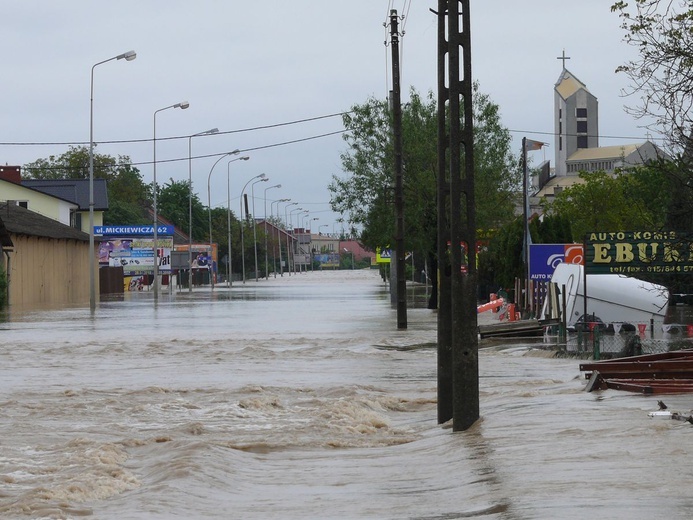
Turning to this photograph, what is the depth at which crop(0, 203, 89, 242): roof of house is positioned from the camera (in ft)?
217

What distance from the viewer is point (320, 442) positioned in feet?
48.7

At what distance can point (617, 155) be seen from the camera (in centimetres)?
16925

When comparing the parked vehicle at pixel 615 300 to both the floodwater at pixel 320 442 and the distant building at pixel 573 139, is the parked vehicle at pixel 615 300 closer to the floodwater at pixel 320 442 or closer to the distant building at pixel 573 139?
the floodwater at pixel 320 442

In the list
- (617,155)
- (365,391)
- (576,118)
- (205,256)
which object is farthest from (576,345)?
(576,118)

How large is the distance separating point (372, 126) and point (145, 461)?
4095cm

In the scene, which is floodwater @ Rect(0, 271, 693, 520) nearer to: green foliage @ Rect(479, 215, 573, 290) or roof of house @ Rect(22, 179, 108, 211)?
green foliage @ Rect(479, 215, 573, 290)

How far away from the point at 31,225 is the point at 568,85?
120996 millimetres

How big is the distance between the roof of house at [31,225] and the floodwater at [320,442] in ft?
126

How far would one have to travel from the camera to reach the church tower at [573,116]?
178125 mm

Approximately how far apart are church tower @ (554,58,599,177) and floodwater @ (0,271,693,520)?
154 metres

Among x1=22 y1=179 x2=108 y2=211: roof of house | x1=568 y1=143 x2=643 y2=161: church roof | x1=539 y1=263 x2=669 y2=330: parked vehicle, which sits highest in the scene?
x1=568 y1=143 x2=643 y2=161: church roof

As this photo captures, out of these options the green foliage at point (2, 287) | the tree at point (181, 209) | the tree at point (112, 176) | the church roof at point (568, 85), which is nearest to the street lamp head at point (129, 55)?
the green foliage at point (2, 287)

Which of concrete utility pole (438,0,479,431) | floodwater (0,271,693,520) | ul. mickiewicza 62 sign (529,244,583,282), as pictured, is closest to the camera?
floodwater (0,271,693,520)

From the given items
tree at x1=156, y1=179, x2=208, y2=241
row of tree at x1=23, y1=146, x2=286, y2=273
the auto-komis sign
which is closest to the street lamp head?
the auto-komis sign
